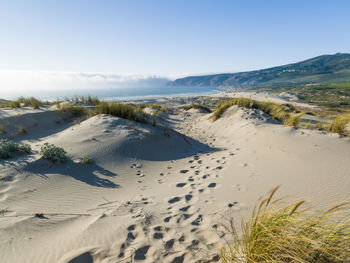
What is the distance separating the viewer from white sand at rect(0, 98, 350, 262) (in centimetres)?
191

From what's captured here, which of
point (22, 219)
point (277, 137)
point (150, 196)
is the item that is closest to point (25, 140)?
point (22, 219)

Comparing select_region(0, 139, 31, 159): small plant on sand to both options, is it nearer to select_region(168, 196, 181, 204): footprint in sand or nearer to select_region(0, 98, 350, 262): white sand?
select_region(0, 98, 350, 262): white sand

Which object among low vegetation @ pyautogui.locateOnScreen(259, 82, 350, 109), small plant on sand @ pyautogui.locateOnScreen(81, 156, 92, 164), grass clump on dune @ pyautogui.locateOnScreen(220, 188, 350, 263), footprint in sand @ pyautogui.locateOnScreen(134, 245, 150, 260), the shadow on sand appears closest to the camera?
grass clump on dune @ pyautogui.locateOnScreen(220, 188, 350, 263)

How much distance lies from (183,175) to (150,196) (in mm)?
1119

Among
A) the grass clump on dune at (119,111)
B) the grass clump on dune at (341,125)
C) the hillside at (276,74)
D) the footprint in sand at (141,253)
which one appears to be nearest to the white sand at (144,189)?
the footprint in sand at (141,253)

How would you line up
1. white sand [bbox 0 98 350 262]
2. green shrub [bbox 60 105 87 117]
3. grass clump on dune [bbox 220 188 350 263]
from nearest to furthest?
grass clump on dune [bbox 220 188 350 263]
white sand [bbox 0 98 350 262]
green shrub [bbox 60 105 87 117]

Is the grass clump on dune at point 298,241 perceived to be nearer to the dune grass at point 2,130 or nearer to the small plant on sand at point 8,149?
the small plant on sand at point 8,149

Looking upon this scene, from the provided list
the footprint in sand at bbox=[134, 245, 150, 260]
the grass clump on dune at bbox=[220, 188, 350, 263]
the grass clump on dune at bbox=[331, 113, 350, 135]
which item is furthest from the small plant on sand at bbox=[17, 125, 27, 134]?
the grass clump on dune at bbox=[331, 113, 350, 135]

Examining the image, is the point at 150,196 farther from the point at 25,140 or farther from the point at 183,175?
the point at 25,140

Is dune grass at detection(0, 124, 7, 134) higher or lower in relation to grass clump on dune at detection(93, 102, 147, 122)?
lower

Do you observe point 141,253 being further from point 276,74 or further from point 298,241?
point 276,74

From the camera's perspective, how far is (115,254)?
1.81 meters

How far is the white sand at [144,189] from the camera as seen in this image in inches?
75.1

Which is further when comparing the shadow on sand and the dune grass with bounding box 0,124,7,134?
the dune grass with bounding box 0,124,7,134
